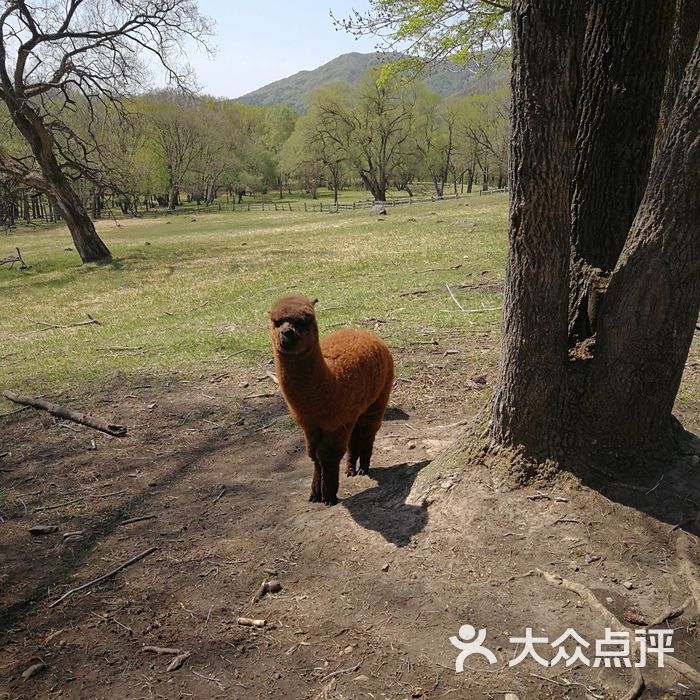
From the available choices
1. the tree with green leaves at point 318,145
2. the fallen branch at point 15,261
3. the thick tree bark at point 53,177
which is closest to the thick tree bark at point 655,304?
the thick tree bark at point 53,177

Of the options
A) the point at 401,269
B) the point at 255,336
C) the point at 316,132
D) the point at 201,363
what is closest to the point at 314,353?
the point at 201,363

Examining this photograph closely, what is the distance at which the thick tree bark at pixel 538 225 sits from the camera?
11.6 ft

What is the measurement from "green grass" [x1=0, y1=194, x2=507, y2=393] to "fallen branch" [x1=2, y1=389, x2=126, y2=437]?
591 millimetres

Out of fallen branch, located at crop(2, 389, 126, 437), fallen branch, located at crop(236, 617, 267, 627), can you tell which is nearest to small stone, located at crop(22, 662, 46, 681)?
fallen branch, located at crop(236, 617, 267, 627)

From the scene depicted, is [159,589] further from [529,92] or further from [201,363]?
[201,363]

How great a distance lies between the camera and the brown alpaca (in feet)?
14.4

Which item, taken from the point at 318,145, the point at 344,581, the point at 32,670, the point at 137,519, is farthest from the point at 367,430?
the point at 318,145

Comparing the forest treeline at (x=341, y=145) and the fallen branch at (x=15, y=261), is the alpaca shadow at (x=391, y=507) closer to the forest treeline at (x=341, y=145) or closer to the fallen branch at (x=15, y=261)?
the fallen branch at (x=15, y=261)

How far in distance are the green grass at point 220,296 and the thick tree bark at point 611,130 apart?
5179 millimetres

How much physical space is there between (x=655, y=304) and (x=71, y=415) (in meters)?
7.18

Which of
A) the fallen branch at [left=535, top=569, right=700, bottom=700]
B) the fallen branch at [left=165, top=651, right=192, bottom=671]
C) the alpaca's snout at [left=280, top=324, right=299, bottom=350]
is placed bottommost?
the fallen branch at [left=165, top=651, right=192, bottom=671]

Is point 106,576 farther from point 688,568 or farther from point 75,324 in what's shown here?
point 75,324

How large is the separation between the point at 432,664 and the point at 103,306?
16741 mm

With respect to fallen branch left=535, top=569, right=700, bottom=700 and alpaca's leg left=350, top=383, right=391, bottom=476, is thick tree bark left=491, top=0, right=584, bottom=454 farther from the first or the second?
alpaca's leg left=350, top=383, right=391, bottom=476
